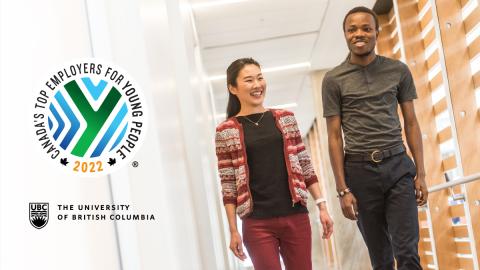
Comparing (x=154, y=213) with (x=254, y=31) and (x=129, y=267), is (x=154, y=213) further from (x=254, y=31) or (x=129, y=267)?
(x=254, y=31)

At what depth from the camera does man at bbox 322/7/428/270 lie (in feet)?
8.29

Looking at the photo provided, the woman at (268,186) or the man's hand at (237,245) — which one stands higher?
the woman at (268,186)

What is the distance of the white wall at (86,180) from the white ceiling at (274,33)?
13.3ft

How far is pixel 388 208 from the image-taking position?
101 inches

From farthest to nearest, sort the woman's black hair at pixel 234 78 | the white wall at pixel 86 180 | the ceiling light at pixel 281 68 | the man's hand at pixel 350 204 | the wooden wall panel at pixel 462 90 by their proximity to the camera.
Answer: the ceiling light at pixel 281 68, the wooden wall panel at pixel 462 90, the woman's black hair at pixel 234 78, the man's hand at pixel 350 204, the white wall at pixel 86 180

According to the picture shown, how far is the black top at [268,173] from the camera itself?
247 cm

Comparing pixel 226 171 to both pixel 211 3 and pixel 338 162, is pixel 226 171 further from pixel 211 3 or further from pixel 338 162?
pixel 211 3

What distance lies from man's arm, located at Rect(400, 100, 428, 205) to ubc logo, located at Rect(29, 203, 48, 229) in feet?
6.60

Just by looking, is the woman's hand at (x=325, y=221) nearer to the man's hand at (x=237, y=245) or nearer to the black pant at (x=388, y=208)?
the black pant at (x=388, y=208)

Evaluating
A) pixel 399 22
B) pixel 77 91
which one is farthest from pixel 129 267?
pixel 399 22

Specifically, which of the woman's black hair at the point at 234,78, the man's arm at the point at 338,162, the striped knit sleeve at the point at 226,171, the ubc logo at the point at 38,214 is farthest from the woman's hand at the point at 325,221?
the ubc logo at the point at 38,214

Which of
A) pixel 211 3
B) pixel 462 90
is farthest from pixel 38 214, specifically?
pixel 211 3

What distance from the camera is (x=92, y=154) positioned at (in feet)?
4.00

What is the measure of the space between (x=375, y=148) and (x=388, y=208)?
0.91ft
